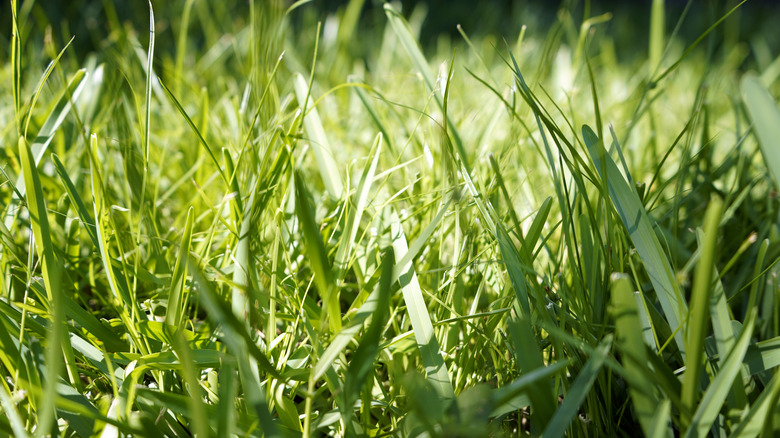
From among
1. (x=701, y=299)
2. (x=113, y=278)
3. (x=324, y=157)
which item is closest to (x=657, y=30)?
(x=324, y=157)

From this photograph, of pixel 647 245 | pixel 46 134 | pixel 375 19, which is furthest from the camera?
pixel 375 19

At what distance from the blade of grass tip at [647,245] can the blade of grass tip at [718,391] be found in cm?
6

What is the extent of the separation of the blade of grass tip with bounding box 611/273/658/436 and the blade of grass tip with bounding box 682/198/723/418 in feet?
0.07

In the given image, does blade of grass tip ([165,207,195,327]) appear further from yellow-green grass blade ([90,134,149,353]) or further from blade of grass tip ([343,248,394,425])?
blade of grass tip ([343,248,394,425])

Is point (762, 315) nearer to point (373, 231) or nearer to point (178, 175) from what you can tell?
point (373, 231)

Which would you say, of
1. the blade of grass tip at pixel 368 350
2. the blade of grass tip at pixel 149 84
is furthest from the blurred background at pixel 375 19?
the blade of grass tip at pixel 368 350

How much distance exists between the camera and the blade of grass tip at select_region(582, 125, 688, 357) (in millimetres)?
387

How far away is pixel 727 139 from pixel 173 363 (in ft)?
3.96

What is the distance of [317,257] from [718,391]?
0.83ft

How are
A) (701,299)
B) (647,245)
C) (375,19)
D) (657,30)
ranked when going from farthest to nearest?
(375,19), (657,30), (647,245), (701,299)

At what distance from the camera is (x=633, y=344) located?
0.31 metres

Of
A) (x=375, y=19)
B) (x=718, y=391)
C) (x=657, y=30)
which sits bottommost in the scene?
(x=718, y=391)

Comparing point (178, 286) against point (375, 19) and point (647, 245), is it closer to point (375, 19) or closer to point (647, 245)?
point (647, 245)

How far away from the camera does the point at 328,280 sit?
38 centimetres
